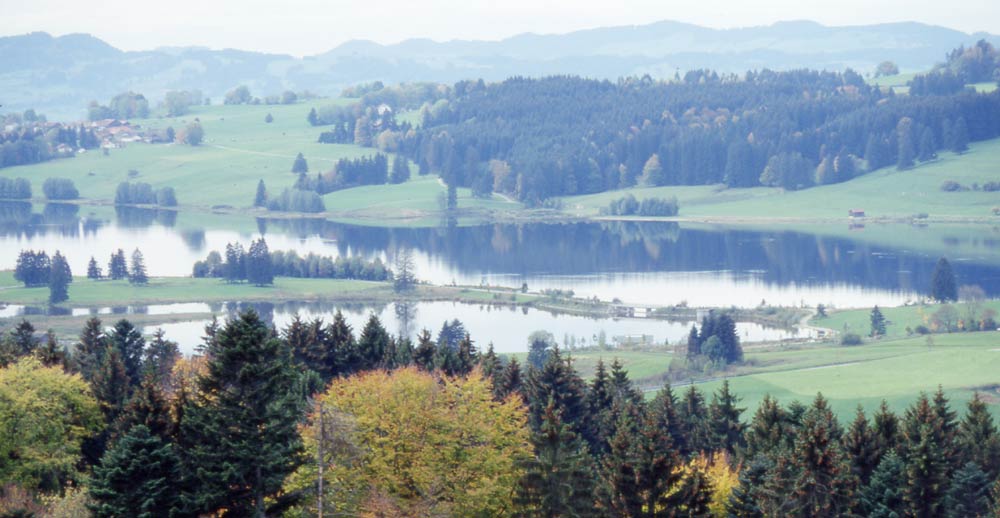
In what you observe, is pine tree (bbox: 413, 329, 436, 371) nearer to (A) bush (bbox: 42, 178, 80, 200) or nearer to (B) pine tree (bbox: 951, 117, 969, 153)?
(B) pine tree (bbox: 951, 117, 969, 153)

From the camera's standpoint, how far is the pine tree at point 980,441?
37.1 metres

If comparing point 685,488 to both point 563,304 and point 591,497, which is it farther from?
point 563,304

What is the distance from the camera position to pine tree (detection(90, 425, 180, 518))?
2762 cm

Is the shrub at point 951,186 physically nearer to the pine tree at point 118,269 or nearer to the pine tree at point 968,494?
the pine tree at point 118,269

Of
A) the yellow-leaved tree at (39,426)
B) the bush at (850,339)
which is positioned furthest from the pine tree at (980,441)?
the bush at (850,339)

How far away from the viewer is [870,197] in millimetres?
163000

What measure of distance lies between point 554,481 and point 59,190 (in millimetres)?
163045

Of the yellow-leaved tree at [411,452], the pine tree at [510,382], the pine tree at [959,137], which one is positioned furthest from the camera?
the pine tree at [959,137]

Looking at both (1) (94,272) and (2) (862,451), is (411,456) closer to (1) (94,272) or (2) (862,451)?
(2) (862,451)

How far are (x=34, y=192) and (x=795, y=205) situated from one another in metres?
99.8

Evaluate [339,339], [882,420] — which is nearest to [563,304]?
[339,339]

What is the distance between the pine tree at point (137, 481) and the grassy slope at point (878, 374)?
105 ft

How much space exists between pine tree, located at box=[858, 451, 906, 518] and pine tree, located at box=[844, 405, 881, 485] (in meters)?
0.92

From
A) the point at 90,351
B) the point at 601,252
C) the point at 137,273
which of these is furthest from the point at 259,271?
the point at 90,351
